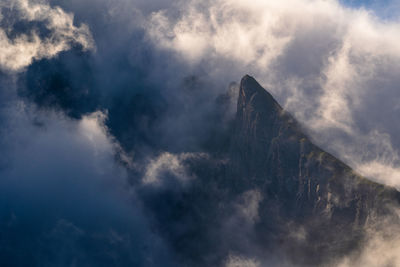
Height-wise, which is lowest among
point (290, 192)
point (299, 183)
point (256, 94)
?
point (290, 192)

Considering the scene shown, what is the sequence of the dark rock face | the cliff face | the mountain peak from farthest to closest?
the mountain peak → the dark rock face → the cliff face

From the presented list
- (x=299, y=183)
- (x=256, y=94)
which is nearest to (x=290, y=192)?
(x=299, y=183)

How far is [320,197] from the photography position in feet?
461

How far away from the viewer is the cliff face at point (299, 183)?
13025 cm

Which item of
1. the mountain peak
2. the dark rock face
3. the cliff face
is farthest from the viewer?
the mountain peak

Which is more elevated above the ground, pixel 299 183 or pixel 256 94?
pixel 256 94

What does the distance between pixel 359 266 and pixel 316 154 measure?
52526 millimetres

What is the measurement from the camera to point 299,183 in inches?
5837

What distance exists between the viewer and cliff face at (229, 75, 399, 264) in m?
130

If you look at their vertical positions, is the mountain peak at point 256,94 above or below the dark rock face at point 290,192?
above

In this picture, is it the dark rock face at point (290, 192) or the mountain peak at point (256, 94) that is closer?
the dark rock face at point (290, 192)

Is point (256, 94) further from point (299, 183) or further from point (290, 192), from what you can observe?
point (290, 192)

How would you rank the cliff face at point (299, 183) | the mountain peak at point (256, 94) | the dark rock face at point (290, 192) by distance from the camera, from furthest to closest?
the mountain peak at point (256, 94) < the dark rock face at point (290, 192) < the cliff face at point (299, 183)

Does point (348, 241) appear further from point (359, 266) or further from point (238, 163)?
point (238, 163)
